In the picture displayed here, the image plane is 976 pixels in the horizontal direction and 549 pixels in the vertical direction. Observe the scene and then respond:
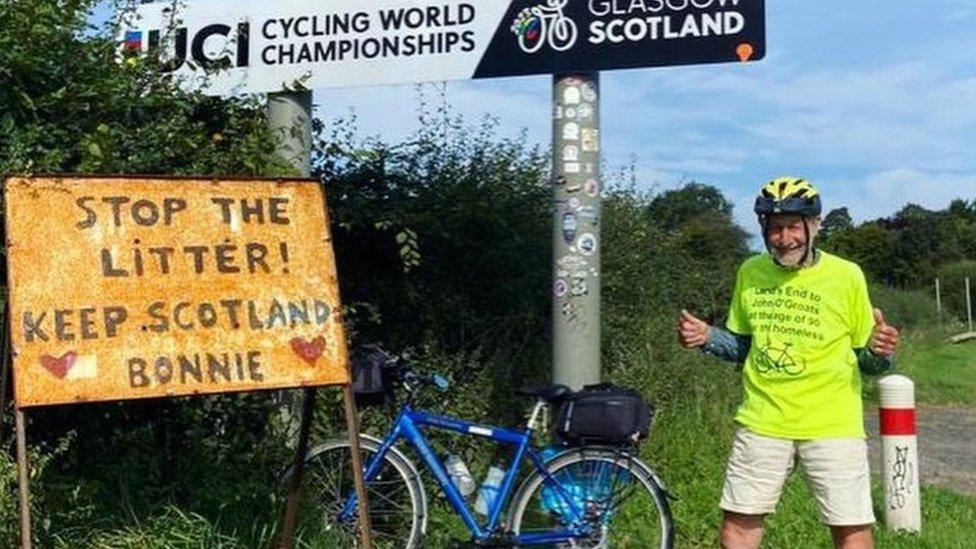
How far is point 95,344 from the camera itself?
13.4 feet

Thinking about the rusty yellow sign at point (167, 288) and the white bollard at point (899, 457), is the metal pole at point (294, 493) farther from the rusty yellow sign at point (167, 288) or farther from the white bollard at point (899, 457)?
the white bollard at point (899, 457)

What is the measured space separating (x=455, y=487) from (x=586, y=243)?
1.36m

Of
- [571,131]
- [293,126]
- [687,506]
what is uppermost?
[293,126]

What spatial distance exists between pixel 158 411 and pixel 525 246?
8.75 feet

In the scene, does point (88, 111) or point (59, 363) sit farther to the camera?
point (88, 111)

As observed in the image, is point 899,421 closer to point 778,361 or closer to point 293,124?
point 778,361

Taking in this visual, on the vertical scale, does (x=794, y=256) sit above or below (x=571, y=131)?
below

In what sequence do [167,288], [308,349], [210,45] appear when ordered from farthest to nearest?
[210,45], [308,349], [167,288]

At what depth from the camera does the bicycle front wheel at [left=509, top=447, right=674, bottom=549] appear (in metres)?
5.73

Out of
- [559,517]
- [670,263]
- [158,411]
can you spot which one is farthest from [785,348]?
[670,263]

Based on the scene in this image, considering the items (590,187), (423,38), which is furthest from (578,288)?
(423,38)

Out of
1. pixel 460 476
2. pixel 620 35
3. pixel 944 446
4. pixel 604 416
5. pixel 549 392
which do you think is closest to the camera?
pixel 604 416

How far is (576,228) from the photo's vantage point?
6.12m

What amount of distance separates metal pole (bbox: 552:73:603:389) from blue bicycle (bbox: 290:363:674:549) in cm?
41
